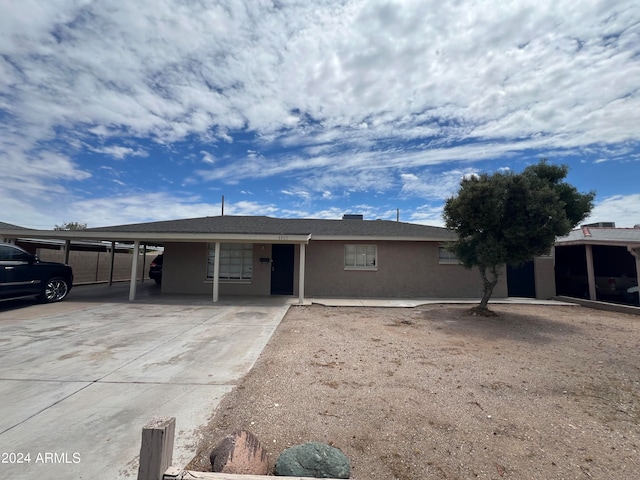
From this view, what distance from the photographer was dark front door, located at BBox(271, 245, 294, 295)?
13.4 meters

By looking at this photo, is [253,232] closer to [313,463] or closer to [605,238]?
[313,463]

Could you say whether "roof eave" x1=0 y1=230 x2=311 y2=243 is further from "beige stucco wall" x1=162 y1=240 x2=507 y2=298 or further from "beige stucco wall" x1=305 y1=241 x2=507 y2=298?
"beige stucco wall" x1=305 y1=241 x2=507 y2=298

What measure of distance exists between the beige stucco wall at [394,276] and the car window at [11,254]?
29.5 ft

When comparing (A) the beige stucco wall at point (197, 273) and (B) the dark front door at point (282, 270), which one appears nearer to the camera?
(A) the beige stucco wall at point (197, 273)

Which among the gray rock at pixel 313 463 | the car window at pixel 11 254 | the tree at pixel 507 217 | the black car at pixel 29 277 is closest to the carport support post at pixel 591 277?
the tree at pixel 507 217

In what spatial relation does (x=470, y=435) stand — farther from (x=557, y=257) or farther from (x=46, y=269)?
(x=557, y=257)

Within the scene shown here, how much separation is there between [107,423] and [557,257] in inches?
711

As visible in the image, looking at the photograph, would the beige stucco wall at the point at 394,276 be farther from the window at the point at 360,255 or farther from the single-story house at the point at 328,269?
the window at the point at 360,255

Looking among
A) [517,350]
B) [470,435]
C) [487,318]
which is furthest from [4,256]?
[487,318]

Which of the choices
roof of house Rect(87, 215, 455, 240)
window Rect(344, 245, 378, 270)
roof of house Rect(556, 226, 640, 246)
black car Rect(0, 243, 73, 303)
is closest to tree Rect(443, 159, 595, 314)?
roof of house Rect(87, 215, 455, 240)

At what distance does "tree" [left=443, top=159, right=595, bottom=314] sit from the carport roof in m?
3.34

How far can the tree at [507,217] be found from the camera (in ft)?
28.6

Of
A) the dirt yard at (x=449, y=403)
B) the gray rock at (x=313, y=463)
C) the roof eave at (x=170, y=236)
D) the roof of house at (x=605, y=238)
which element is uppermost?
the roof of house at (x=605, y=238)

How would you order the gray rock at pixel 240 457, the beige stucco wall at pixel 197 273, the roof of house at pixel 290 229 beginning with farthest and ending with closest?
the beige stucco wall at pixel 197 273
the roof of house at pixel 290 229
the gray rock at pixel 240 457
